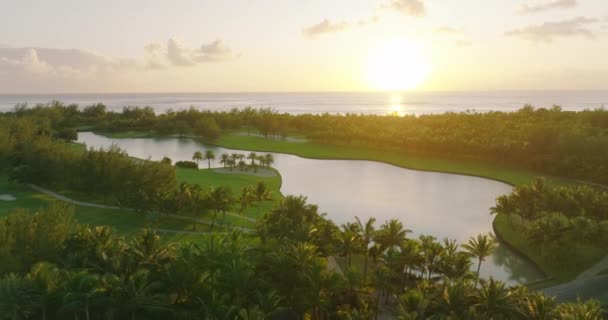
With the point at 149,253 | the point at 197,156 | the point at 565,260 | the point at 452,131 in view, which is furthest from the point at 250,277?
the point at 452,131

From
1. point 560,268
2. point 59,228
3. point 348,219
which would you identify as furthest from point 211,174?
point 560,268

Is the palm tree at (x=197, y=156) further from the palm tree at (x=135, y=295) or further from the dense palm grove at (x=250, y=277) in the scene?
the palm tree at (x=135, y=295)

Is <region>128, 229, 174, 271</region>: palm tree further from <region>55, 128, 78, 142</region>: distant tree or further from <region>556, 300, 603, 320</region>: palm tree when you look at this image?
<region>55, 128, 78, 142</region>: distant tree

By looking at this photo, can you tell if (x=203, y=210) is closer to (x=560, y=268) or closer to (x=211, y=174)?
(x=211, y=174)

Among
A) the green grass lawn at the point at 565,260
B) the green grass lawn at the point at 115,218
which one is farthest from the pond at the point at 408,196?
the green grass lawn at the point at 115,218

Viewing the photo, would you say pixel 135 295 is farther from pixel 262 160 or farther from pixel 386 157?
pixel 386 157

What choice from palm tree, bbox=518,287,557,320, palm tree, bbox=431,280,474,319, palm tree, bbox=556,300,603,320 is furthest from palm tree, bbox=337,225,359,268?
palm tree, bbox=556,300,603,320
